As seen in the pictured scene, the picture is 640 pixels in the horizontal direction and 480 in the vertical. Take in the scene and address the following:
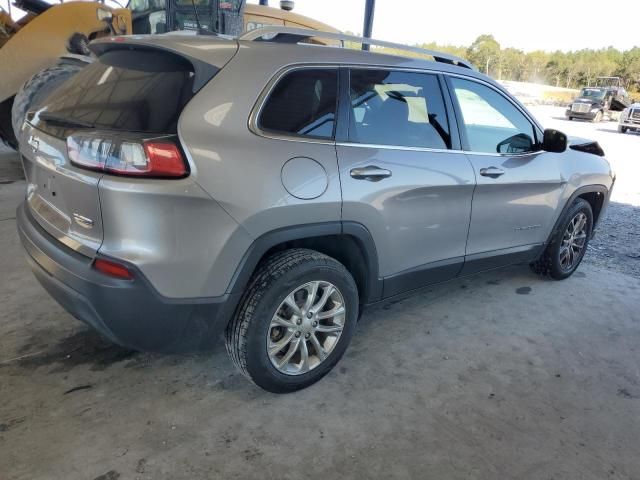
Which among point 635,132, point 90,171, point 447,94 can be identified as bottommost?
point 635,132

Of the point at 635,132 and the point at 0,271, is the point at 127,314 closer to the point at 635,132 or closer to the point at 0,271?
the point at 0,271

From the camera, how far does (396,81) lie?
2.89 m

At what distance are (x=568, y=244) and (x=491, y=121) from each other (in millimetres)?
1506

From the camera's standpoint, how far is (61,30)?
6574mm

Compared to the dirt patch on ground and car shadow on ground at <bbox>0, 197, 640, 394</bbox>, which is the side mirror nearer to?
car shadow on ground at <bbox>0, 197, 640, 394</bbox>

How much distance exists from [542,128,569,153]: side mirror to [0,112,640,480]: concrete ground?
4.30 feet

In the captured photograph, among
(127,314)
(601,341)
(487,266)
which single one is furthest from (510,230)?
(127,314)

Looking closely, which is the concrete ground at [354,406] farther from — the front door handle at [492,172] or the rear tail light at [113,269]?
the front door handle at [492,172]

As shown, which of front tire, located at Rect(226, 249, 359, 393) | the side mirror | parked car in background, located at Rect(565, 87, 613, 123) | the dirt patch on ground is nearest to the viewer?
front tire, located at Rect(226, 249, 359, 393)

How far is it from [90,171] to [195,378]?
4.14ft

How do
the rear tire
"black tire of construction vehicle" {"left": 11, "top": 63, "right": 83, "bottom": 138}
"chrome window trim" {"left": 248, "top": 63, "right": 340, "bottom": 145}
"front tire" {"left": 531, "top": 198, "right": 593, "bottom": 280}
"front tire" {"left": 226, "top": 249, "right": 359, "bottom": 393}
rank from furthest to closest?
1. the rear tire
2. "black tire of construction vehicle" {"left": 11, "top": 63, "right": 83, "bottom": 138}
3. "front tire" {"left": 531, "top": 198, "right": 593, "bottom": 280}
4. "front tire" {"left": 226, "top": 249, "right": 359, "bottom": 393}
5. "chrome window trim" {"left": 248, "top": 63, "right": 340, "bottom": 145}

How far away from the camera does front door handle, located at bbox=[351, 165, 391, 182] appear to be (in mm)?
2561

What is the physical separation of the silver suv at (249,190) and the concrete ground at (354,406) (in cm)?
33

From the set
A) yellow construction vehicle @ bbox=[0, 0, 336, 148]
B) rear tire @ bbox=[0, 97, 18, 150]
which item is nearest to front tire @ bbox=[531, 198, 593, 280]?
yellow construction vehicle @ bbox=[0, 0, 336, 148]
